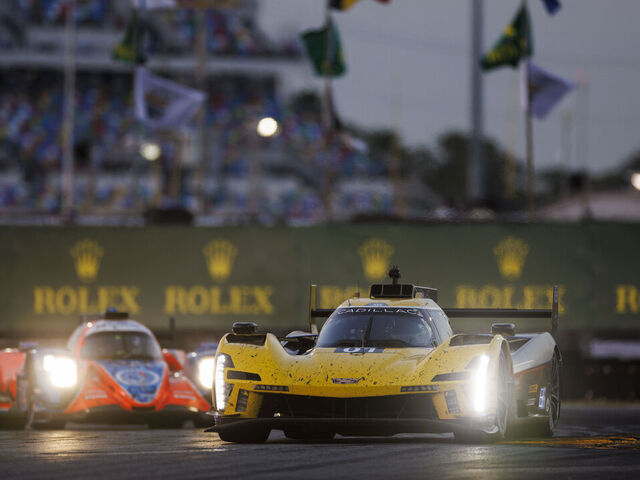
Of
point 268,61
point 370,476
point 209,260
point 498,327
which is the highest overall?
point 268,61

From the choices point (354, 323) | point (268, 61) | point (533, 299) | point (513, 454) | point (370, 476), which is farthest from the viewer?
point (268, 61)

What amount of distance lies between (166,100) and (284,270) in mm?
12061

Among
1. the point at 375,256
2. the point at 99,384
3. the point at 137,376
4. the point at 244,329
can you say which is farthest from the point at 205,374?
the point at 375,256

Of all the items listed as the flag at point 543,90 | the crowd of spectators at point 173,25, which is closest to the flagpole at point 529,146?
the flag at point 543,90

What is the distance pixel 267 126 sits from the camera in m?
28.9

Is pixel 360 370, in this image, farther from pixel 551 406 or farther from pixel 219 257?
pixel 219 257

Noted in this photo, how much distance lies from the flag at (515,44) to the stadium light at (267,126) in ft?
33.0

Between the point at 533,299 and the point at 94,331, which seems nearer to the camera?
the point at 94,331

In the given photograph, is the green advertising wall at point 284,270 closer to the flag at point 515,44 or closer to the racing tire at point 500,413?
the flag at point 515,44

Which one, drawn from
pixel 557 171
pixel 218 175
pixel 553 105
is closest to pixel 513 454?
pixel 553 105

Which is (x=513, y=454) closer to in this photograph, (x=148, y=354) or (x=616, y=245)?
(x=148, y=354)

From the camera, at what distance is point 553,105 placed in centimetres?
3716

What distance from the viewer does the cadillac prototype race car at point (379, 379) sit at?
12.5 m

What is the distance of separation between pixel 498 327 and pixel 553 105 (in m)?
24.1
